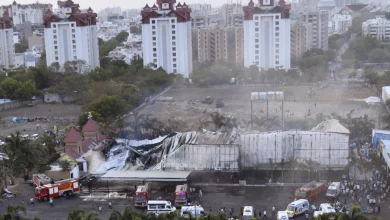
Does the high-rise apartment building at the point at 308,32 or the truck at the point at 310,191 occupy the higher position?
the high-rise apartment building at the point at 308,32

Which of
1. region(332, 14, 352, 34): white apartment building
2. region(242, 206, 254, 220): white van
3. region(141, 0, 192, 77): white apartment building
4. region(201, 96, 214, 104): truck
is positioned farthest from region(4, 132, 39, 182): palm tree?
region(332, 14, 352, 34): white apartment building

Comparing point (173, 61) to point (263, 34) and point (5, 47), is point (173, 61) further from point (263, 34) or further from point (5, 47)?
point (5, 47)

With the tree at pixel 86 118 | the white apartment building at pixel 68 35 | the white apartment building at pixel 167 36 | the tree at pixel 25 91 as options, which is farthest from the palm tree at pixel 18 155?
the white apartment building at pixel 68 35

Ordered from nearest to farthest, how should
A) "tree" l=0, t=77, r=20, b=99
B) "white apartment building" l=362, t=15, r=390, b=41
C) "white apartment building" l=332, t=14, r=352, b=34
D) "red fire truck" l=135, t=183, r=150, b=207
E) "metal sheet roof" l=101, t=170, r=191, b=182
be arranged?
"red fire truck" l=135, t=183, r=150, b=207 → "metal sheet roof" l=101, t=170, r=191, b=182 → "tree" l=0, t=77, r=20, b=99 → "white apartment building" l=362, t=15, r=390, b=41 → "white apartment building" l=332, t=14, r=352, b=34

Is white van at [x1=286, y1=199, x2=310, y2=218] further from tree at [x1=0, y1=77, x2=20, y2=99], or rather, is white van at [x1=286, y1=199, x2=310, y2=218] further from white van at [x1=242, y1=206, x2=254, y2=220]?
tree at [x1=0, y1=77, x2=20, y2=99]

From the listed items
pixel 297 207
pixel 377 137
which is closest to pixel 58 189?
pixel 297 207

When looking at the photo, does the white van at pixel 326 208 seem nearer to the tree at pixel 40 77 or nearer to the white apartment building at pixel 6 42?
the tree at pixel 40 77

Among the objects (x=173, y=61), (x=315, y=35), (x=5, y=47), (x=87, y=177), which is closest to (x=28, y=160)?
(x=87, y=177)
